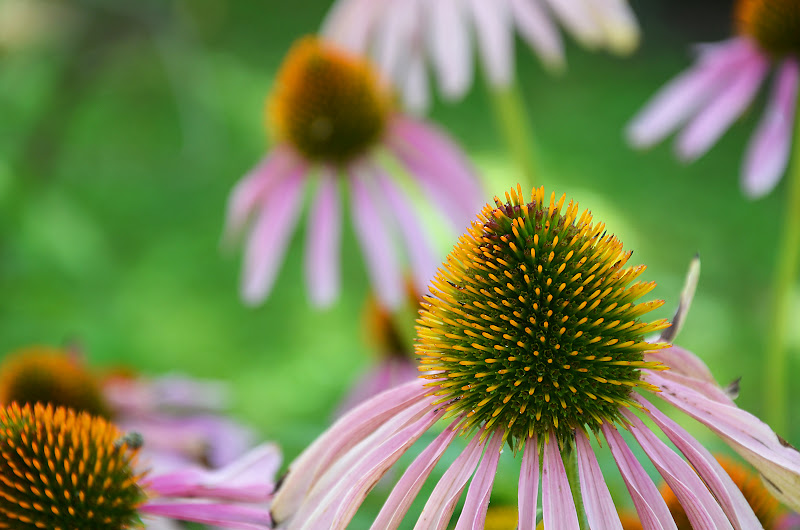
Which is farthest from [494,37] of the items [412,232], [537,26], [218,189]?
[218,189]

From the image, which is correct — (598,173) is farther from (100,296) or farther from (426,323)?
(426,323)

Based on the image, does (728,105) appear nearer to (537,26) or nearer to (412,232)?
(537,26)

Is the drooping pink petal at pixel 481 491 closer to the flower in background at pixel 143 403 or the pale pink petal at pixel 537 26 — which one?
the flower in background at pixel 143 403

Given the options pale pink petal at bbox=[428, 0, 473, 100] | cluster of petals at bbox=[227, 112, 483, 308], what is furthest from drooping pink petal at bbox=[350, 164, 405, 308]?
pale pink petal at bbox=[428, 0, 473, 100]

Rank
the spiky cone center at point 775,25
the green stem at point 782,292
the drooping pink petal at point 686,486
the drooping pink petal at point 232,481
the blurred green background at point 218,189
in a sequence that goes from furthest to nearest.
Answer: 1. the blurred green background at point 218,189
2. the spiky cone center at point 775,25
3. the green stem at point 782,292
4. the drooping pink petal at point 232,481
5. the drooping pink petal at point 686,486

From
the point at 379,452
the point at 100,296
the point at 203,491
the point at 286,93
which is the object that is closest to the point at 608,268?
the point at 379,452

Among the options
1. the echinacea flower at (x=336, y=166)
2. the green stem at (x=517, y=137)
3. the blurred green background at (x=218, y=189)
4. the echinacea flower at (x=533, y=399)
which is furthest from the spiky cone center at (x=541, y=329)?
the blurred green background at (x=218, y=189)
